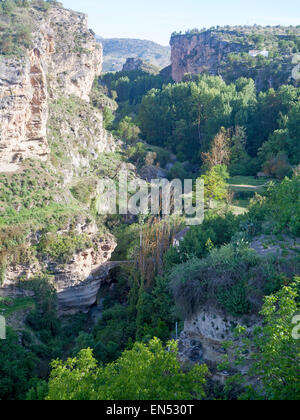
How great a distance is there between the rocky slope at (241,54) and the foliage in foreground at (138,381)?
41141mm

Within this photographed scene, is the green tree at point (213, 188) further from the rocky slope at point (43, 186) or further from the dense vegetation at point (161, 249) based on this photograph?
the rocky slope at point (43, 186)

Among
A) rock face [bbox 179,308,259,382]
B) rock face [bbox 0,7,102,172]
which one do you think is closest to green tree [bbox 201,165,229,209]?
rock face [bbox 0,7,102,172]

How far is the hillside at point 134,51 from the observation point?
542 feet

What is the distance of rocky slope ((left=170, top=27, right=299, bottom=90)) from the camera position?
157 feet

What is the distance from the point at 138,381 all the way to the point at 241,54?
5483cm

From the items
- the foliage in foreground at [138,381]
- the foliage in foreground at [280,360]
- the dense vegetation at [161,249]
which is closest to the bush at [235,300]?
the dense vegetation at [161,249]

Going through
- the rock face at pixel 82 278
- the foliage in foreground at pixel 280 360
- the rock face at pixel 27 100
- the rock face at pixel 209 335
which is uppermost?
the rock face at pixel 27 100

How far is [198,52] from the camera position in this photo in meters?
69.9

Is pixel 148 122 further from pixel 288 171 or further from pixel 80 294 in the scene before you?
pixel 80 294

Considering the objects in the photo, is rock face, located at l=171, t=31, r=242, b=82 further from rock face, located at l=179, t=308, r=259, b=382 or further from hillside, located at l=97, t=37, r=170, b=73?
hillside, located at l=97, t=37, r=170, b=73

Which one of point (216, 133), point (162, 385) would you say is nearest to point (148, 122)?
point (216, 133)

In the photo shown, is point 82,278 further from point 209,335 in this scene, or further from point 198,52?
point 198,52

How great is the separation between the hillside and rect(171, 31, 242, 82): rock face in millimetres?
84331

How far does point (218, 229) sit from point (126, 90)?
5708 centimetres
